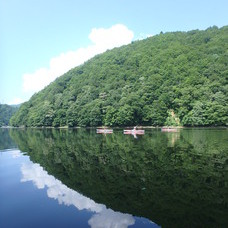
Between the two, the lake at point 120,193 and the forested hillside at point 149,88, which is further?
the forested hillside at point 149,88

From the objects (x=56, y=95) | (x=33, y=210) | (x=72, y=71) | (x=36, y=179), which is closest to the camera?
(x=33, y=210)

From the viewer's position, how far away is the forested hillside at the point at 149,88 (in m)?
93.4

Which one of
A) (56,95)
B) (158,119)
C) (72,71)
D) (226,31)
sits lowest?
(158,119)

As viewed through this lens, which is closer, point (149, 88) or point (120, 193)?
point (120, 193)

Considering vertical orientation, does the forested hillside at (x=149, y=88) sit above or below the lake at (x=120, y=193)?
above

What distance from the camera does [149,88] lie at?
108875mm

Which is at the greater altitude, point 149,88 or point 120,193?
point 149,88

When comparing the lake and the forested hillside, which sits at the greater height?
the forested hillside

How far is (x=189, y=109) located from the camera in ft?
309

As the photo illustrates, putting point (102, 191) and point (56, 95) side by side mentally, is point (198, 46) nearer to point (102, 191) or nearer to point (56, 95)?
point (56, 95)

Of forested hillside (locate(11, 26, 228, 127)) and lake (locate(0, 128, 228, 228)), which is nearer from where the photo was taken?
lake (locate(0, 128, 228, 228))

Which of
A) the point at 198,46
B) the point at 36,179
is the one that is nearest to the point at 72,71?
the point at 198,46

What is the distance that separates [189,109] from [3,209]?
87.9 meters

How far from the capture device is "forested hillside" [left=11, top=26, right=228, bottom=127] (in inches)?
3676
